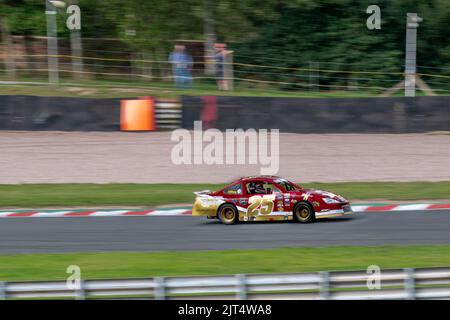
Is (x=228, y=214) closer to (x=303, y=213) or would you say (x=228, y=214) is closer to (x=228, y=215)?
(x=228, y=215)

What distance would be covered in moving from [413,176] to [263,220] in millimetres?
6350

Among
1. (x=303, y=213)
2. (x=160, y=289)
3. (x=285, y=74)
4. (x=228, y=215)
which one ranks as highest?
(x=285, y=74)

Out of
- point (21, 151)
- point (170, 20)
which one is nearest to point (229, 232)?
point (21, 151)

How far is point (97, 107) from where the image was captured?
24.1m

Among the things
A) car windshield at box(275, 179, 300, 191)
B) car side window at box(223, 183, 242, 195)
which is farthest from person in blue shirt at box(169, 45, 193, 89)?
car windshield at box(275, 179, 300, 191)

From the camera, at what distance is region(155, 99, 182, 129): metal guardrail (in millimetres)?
24391

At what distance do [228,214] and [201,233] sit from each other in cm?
90

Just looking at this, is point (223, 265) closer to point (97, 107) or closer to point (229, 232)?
point (229, 232)

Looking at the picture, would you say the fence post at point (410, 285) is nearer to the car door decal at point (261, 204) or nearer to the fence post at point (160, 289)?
the fence post at point (160, 289)

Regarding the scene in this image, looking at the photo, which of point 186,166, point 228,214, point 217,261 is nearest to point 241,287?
point 217,261

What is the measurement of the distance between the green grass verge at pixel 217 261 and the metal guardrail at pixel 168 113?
11569 millimetres

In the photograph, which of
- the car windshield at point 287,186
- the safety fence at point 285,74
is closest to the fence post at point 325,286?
the car windshield at point 287,186

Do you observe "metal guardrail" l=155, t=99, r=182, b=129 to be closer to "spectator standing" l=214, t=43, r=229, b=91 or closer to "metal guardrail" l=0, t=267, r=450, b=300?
"spectator standing" l=214, t=43, r=229, b=91

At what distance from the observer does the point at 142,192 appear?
18938 mm
